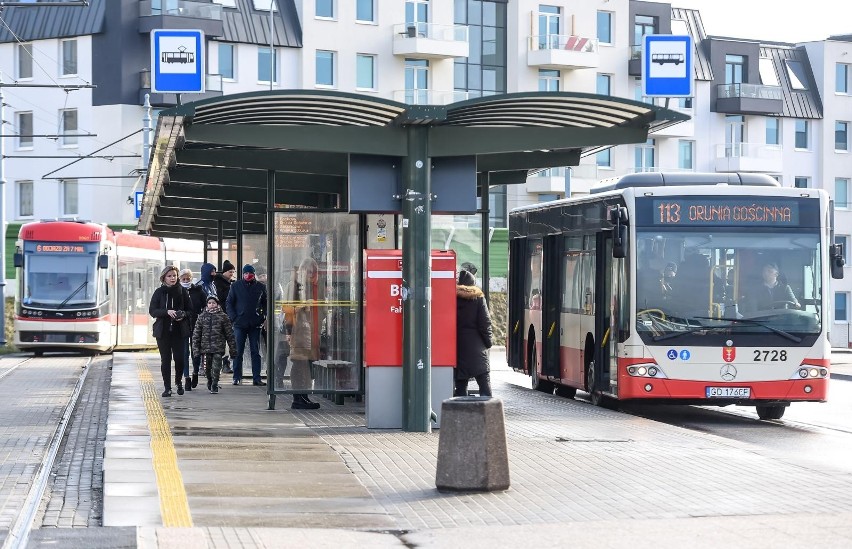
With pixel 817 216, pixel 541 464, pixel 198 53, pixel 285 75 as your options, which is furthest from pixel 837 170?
pixel 541 464

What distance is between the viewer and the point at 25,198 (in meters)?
63.9

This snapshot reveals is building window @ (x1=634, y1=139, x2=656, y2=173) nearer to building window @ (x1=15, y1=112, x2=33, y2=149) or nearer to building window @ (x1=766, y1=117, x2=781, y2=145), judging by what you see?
building window @ (x1=766, y1=117, x2=781, y2=145)

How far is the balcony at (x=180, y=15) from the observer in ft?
199

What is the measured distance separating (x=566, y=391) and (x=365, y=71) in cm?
4259

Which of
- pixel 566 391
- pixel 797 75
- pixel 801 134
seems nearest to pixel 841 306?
pixel 801 134

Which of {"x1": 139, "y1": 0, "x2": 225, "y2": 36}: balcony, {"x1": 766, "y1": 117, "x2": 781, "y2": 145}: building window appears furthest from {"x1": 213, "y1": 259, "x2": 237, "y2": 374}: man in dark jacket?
{"x1": 766, "y1": 117, "x2": 781, "y2": 145}: building window

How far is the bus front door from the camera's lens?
19.2 metres

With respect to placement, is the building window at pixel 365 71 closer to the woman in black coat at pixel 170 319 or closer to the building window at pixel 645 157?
the building window at pixel 645 157

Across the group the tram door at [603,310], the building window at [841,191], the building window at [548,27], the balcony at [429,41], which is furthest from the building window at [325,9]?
the tram door at [603,310]

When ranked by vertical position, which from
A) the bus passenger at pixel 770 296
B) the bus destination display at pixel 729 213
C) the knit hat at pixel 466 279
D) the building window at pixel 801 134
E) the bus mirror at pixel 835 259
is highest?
the building window at pixel 801 134

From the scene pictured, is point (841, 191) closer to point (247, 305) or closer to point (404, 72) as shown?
point (404, 72)

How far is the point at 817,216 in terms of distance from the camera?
18531 mm

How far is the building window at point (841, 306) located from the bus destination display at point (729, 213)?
186ft

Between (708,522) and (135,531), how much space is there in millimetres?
3514
